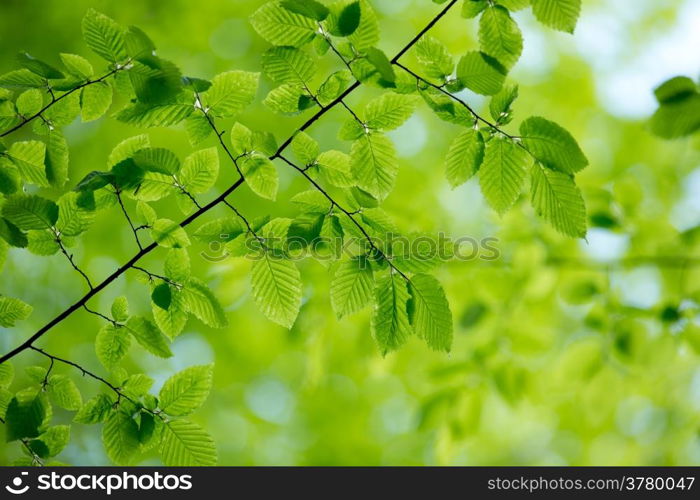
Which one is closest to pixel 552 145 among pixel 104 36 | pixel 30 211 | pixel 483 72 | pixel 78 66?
pixel 483 72

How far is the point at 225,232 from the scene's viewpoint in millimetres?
1341

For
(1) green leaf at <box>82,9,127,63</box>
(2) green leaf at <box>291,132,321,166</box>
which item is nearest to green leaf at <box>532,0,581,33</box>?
(2) green leaf at <box>291,132,321,166</box>

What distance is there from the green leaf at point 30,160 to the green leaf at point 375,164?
0.82m

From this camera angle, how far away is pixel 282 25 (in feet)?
4.03

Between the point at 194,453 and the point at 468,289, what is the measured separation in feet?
6.95

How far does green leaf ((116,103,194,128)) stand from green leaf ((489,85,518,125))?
720mm

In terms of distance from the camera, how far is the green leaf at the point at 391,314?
129 centimetres

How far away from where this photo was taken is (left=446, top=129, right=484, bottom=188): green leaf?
1.30 metres

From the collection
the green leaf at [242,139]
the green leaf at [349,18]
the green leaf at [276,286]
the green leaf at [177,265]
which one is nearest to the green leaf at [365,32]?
the green leaf at [349,18]
